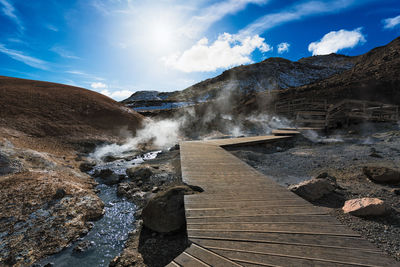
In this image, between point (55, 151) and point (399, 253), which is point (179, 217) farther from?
point (55, 151)

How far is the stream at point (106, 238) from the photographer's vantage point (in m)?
3.19

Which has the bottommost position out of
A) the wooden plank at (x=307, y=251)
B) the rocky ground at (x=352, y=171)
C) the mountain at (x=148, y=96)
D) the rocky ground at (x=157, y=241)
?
the rocky ground at (x=157, y=241)

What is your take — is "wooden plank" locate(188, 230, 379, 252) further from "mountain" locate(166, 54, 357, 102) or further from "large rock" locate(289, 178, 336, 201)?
"mountain" locate(166, 54, 357, 102)

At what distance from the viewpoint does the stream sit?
319cm

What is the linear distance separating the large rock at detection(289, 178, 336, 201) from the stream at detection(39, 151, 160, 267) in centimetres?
377

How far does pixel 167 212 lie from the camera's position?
3.51 meters

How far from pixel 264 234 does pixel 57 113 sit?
15.0m

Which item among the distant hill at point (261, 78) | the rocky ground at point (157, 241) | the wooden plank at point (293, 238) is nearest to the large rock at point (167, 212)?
the rocky ground at point (157, 241)

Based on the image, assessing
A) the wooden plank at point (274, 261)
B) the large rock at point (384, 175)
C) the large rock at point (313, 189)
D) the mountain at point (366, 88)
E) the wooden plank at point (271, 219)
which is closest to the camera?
the wooden plank at point (274, 261)

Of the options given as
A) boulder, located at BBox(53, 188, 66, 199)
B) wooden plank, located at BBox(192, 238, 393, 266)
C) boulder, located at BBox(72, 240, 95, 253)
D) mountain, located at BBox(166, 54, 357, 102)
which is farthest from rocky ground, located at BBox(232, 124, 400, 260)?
mountain, located at BBox(166, 54, 357, 102)

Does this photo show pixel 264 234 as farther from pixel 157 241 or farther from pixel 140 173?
pixel 140 173

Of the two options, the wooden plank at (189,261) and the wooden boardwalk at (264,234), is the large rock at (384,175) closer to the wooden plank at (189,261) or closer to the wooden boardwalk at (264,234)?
the wooden boardwalk at (264,234)

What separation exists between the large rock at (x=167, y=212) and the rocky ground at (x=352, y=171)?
2852mm

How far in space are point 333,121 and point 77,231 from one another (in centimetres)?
1637
